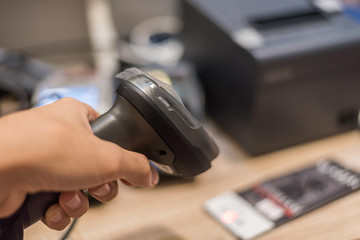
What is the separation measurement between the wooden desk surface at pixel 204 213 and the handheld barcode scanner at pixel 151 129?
0.12 meters

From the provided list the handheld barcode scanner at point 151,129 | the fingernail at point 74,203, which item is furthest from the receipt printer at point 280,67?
the fingernail at point 74,203

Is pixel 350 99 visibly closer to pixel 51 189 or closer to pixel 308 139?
pixel 308 139

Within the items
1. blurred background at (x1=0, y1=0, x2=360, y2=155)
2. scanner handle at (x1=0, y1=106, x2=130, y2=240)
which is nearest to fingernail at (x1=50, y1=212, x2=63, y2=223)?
scanner handle at (x1=0, y1=106, x2=130, y2=240)

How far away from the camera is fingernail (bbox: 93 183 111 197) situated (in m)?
0.43

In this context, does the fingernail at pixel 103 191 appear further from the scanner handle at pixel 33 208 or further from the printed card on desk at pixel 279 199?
the printed card on desk at pixel 279 199

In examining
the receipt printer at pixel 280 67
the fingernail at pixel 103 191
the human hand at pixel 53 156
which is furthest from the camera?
the receipt printer at pixel 280 67

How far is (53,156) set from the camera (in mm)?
339

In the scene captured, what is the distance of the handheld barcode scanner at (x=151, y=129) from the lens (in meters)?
0.40

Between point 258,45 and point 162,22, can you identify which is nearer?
point 258,45

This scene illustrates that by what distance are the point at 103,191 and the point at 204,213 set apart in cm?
17

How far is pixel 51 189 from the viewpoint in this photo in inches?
14.1

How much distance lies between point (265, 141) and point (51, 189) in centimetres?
39

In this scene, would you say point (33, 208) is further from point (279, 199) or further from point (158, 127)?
point (279, 199)

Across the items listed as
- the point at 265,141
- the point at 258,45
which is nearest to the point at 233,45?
the point at 258,45
